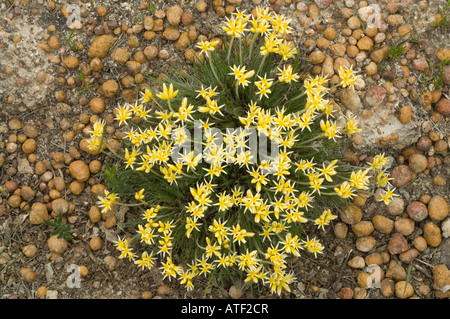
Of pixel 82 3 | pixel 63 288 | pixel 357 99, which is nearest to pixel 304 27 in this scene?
pixel 357 99

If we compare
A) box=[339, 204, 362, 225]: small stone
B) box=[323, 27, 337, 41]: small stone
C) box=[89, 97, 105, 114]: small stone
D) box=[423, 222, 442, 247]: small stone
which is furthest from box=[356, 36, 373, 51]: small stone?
box=[89, 97, 105, 114]: small stone

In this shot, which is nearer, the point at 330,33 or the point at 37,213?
the point at 37,213

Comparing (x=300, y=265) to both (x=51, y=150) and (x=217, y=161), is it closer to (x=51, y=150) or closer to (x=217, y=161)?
(x=217, y=161)

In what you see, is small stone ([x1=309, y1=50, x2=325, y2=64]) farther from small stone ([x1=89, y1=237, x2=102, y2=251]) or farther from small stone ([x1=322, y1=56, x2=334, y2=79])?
small stone ([x1=89, y1=237, x2=102, y2=251])

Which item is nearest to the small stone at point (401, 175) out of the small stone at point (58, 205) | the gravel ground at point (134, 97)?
the gravel ground at point (134, 97)

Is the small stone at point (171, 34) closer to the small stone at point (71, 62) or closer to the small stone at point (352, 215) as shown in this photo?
the small stone at point (71, 62)

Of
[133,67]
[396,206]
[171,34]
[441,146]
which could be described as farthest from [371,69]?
[133,67]

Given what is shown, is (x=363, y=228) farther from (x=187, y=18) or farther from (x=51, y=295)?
(x=51, y=295)
